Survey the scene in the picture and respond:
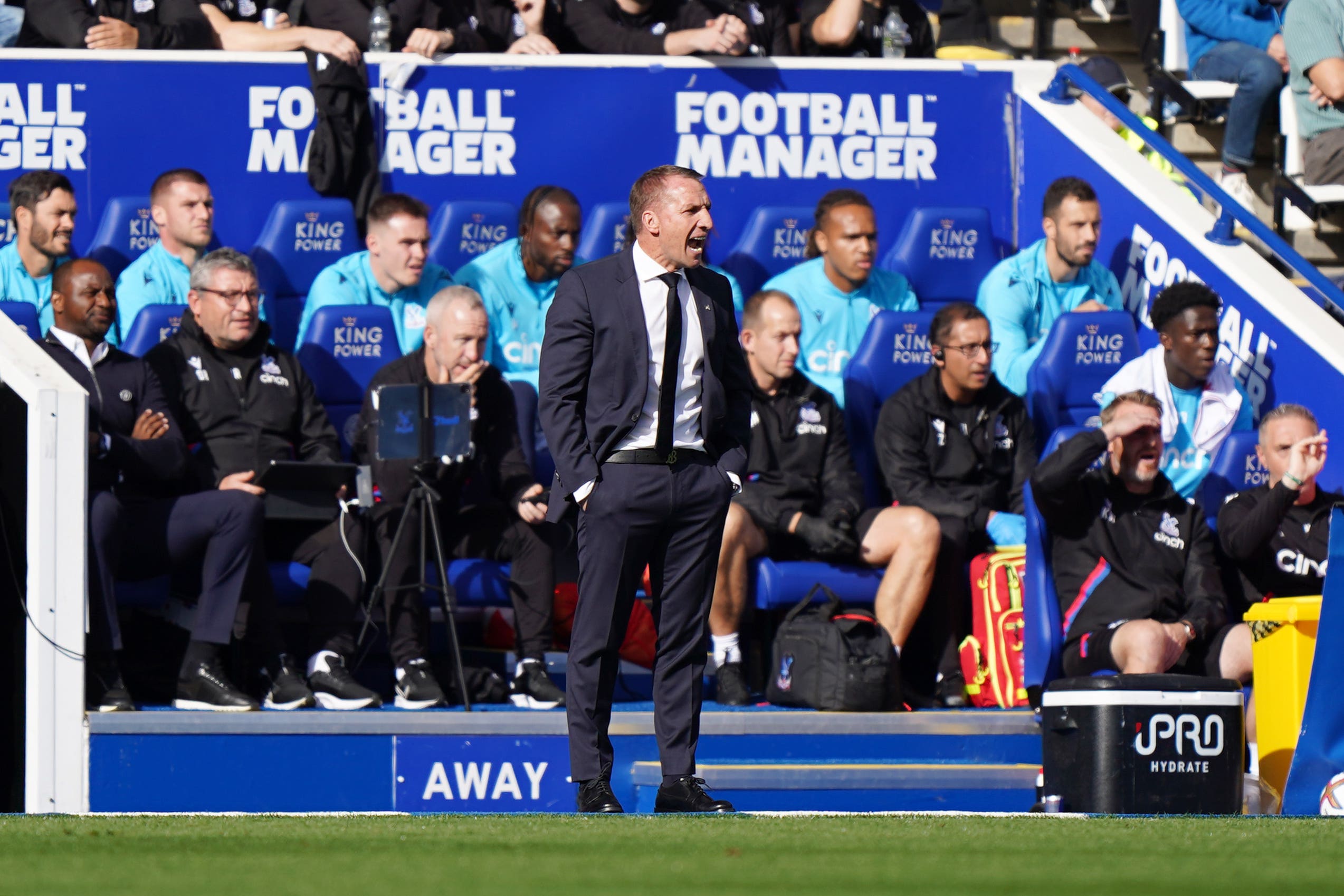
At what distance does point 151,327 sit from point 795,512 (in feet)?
8.87

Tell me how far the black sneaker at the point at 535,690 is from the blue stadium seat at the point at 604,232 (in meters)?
2.49

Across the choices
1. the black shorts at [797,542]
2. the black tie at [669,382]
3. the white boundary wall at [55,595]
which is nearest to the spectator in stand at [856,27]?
the black shorts at [797,542]

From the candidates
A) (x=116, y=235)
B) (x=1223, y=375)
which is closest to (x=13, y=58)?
(x=116, y=235)

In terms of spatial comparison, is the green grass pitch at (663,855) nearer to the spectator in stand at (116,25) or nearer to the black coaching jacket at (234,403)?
the black coaching jacket at (234,403)

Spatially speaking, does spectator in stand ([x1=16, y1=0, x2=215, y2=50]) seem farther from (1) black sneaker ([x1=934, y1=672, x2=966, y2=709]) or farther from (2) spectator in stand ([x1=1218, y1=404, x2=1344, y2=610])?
(2) spectator in stand ([x1=1218, y1=404, x2=1344, y2=610])

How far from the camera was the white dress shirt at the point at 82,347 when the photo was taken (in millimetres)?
7117

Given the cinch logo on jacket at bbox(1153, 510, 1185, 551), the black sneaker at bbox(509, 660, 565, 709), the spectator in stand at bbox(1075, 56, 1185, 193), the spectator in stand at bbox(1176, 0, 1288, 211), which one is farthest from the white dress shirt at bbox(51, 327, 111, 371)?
the spectator in stand at bbox(1176, 0, 1288, 211)

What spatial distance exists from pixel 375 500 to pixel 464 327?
0.72 metres

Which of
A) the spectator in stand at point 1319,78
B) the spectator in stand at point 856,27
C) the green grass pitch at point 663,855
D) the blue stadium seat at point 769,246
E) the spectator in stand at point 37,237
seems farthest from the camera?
the spectator in stand at point 1319,78

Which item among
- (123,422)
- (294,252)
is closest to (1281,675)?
(123,422)

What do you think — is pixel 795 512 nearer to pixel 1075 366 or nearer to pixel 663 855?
pixel 1075 366

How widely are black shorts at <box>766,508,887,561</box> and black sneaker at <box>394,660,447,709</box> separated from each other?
140 cm

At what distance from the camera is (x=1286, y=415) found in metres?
7.15

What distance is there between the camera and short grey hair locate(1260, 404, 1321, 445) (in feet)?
23.4
